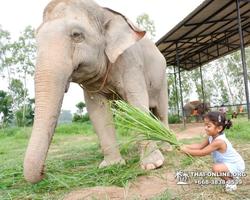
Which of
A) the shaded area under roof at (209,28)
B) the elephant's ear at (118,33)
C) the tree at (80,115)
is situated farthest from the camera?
the tree at (80,115)

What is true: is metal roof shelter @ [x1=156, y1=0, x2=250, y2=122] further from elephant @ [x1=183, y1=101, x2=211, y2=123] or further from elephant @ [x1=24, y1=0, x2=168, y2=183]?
elephant @ [x1=24, y1=0, x2=168, y2=183]

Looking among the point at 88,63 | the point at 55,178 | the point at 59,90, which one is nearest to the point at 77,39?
the point at 88,63

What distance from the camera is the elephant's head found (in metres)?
1.84

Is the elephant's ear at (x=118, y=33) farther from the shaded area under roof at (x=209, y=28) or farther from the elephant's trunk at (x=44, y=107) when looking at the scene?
the shaded area under roof at (x=209, y=28)

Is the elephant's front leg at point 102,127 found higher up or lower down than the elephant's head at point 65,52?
lower down

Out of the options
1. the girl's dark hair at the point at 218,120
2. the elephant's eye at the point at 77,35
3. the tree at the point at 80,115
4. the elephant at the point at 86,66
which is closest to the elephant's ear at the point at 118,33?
the elephant at the point at 86,66

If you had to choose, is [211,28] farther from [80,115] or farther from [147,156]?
[80,115]

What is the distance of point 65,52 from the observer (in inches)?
85.7

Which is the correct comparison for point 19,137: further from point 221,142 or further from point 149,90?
point 221,142

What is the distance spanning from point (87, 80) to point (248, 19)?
8988 mm

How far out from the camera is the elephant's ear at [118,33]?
261cm

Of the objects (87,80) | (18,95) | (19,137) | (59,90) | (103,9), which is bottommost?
(19,137)

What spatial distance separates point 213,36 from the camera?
10.9 m

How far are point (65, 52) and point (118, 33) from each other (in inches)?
29.7
